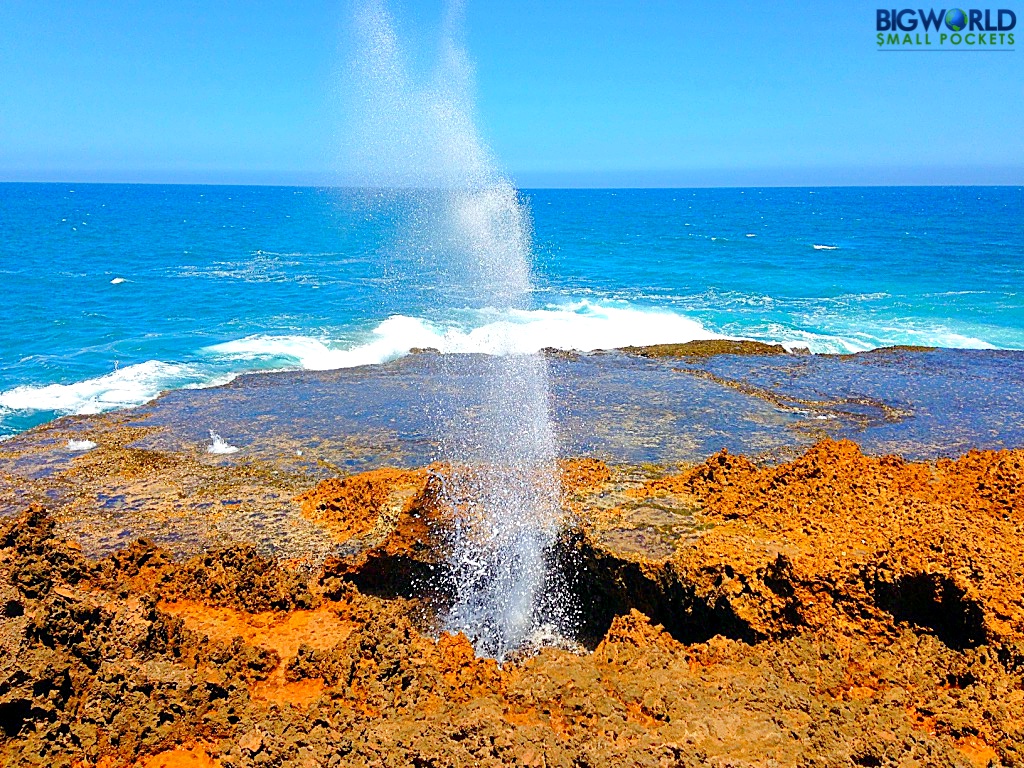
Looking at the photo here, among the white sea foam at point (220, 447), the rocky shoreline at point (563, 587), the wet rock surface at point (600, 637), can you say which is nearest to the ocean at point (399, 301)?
the white sea foam at point (220, 447)

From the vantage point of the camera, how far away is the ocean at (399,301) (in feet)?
69.3

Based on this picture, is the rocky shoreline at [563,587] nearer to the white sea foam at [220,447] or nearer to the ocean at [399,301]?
the white sea foam at [220,447]

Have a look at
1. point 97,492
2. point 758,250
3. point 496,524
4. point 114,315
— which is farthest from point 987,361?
point 758,250

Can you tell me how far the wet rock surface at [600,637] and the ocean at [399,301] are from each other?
10.9 meters

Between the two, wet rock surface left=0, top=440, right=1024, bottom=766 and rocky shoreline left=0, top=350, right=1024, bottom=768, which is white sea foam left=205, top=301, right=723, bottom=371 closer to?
rocky shoreline left=0, top=350, right=1024, bottom=768

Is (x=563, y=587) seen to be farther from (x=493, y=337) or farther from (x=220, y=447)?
(x=493, y=337)

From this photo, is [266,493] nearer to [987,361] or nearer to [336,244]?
[987,361]

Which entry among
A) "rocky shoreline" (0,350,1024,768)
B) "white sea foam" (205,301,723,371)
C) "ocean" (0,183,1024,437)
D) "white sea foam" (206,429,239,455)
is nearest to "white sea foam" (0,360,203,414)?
"ocean" (0,183,1024,437)

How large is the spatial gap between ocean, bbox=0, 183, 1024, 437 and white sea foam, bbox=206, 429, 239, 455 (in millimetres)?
7586

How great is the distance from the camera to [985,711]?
457cm

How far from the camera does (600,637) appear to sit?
22.1 feet

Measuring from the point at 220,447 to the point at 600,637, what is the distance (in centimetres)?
551

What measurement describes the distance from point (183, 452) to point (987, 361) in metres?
14.0

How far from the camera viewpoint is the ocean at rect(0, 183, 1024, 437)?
21.1 meters
